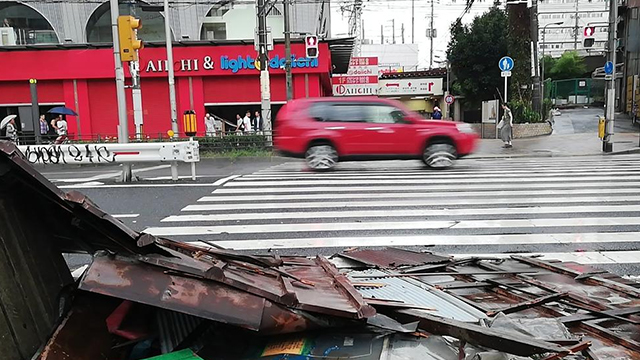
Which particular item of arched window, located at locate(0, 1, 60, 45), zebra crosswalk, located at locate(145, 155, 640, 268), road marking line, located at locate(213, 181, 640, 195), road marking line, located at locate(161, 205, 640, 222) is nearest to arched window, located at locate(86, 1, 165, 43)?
arched window, located at locate(0, 1, 60, 45)

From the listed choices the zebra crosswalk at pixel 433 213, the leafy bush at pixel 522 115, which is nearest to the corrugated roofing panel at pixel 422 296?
the zebra crosswalk at pixel 433 213

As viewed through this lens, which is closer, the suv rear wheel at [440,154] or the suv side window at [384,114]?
the suv side window at [384,114]

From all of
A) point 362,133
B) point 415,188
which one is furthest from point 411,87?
point 415,188

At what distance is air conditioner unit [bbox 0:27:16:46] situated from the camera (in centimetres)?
2906

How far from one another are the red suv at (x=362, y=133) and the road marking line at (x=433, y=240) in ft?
24.2

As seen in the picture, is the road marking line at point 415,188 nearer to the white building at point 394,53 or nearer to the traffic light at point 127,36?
the traffic light at point 127,36

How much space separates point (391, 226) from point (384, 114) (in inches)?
276

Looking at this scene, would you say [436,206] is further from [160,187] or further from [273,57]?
[273,57]

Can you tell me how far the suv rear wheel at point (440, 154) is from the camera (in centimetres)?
1436

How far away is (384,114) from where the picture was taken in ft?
46.9

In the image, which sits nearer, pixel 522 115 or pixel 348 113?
pixel 348 113

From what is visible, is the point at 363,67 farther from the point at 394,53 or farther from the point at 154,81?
the point at 394,53

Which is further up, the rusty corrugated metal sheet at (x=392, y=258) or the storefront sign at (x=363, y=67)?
the storefront sign at (x=363, y=67)

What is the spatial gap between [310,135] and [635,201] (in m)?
7.65
